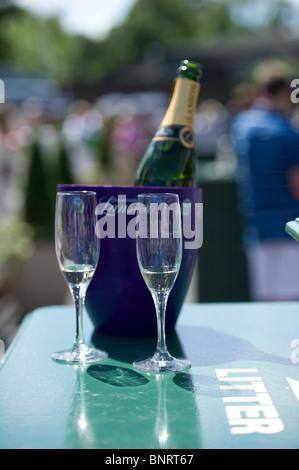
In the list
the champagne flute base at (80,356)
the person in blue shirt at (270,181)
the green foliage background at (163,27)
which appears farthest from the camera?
the green foliage background at (163,27)

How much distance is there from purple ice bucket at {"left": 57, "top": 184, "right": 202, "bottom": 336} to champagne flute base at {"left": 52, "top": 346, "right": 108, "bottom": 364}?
0.10 metres

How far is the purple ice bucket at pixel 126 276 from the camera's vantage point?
1023mm

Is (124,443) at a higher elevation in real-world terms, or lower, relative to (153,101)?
lower

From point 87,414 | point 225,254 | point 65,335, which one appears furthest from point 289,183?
point 87,414

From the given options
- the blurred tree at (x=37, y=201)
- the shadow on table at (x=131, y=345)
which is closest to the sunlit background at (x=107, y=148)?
the blurred tree at (x=37, y=201)

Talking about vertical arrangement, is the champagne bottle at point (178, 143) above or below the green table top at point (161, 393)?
above

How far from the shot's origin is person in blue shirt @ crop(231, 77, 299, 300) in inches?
135

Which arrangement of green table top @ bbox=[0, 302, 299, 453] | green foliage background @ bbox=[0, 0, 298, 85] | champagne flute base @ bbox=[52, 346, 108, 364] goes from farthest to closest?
1. green foliage background @ bbox=[0, 0, 298, 85]
2. champagne flute base @ bbox=[52, 346, 108, 364]
3. green table top @ bbox=[0, 302, 299, 453]

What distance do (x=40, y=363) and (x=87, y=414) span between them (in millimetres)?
246

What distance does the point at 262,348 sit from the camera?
1.03 meters

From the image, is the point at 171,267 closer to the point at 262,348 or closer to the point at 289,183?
the point at 262,348

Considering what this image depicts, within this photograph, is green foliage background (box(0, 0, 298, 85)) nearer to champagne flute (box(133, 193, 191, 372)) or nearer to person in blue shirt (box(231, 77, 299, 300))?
person in blue shirt (box(231, 77, 299, 300))

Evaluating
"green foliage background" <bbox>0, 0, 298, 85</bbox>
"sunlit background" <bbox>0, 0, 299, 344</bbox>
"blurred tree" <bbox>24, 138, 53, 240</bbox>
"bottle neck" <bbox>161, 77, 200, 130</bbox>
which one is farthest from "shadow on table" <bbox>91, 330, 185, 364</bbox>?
"green foliage background" <bbox>0, 0, 298, 85</bbox>

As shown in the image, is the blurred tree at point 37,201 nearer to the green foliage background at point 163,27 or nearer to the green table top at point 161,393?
the green table top at point 161,393
